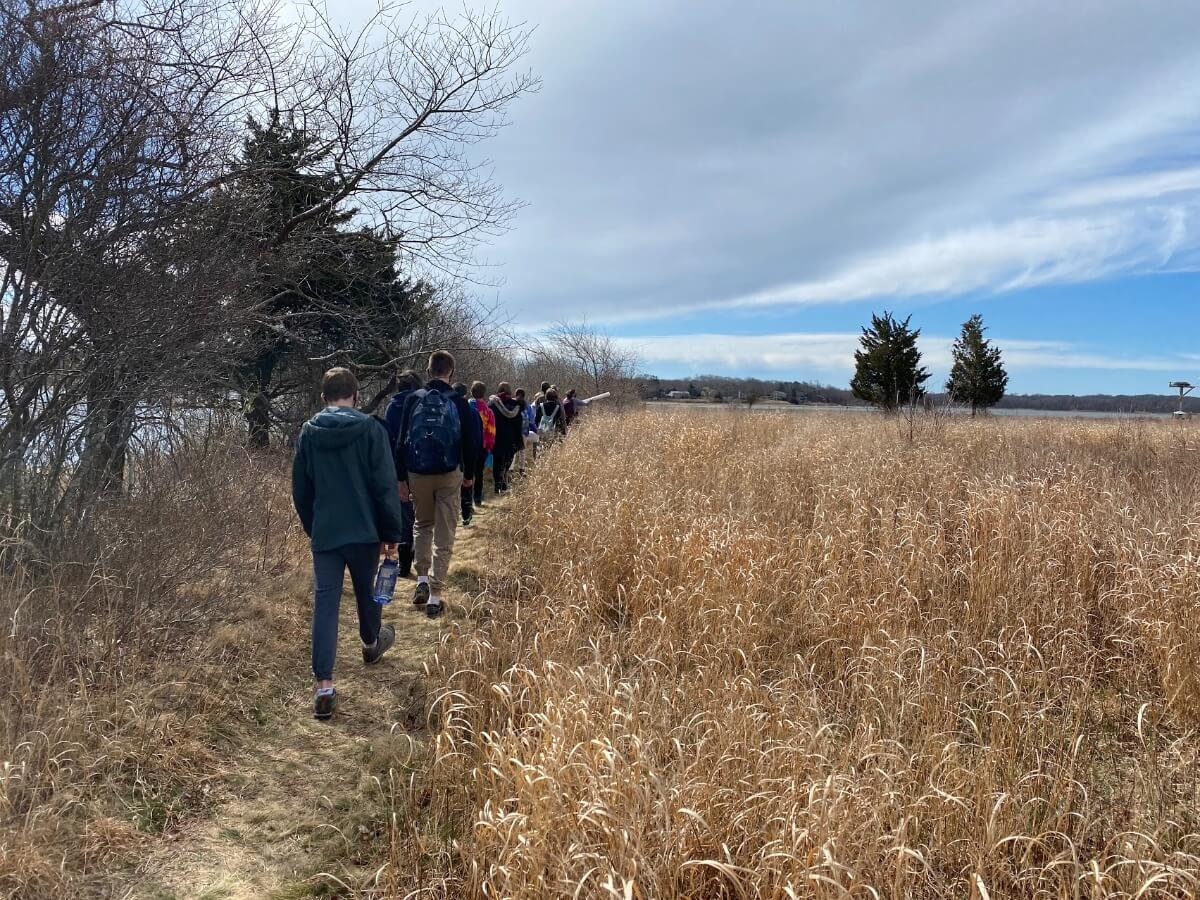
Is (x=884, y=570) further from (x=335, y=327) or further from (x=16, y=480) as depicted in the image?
(x=335, y=327)

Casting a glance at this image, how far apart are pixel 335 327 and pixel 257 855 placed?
9406 millimetres

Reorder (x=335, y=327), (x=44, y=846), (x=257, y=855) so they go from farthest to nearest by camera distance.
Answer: (x=335, y=327) < (x=257, y=855) < (x=44, y=846)

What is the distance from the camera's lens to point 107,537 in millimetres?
4055

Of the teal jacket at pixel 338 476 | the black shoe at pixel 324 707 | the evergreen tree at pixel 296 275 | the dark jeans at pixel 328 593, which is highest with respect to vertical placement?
the evergreen tree at pixel 296 275

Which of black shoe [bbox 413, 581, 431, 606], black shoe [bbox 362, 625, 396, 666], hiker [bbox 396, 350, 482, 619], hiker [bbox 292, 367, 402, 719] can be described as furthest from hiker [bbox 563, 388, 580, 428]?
hiker [bbox 292, 367, 402, 719]

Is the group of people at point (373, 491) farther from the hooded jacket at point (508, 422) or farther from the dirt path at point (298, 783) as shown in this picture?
the hooded jacket at point (508, 422)

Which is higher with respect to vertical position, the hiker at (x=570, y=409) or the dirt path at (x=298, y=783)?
the hiker at (x=570, y=409)

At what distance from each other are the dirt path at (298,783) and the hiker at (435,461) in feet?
2.23

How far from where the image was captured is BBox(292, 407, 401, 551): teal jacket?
3.29 metres

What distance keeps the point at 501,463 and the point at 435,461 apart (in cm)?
516

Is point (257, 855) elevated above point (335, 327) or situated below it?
below

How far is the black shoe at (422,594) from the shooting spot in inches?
198

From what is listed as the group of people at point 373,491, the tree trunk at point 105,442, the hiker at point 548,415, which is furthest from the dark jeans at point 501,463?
the tree trunk at point 105,442

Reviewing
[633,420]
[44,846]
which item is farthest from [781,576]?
[633,420]
